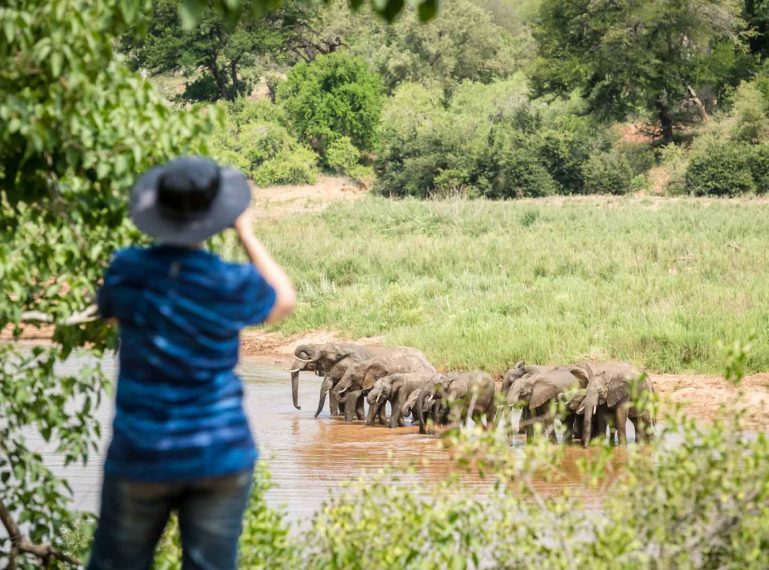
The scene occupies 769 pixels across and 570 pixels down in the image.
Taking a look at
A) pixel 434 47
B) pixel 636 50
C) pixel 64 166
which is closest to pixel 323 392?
pixel 64 166

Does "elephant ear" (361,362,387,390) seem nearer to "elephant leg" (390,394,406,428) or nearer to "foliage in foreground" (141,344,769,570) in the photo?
"elephant leg" (390,394,406,428)

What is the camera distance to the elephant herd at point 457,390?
13.9m

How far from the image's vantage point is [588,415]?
539 inches

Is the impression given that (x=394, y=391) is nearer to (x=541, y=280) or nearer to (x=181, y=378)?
(x=541, y=280)

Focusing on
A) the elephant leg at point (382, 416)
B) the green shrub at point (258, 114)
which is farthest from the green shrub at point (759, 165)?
the elephant leg at point (382, 416)

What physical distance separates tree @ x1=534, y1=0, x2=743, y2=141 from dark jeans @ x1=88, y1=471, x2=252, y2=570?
1946 inches

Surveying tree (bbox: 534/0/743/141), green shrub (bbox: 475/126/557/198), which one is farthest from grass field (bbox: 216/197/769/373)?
tree (bbox: 534/0/743/141)

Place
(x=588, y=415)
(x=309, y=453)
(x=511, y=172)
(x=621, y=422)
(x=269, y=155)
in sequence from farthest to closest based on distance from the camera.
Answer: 1. (x=269, y=155)
2. (x=511, y=172)
3. (x=621, y=422)
4. (x=588, y=415)
5. (x=309, y=453)

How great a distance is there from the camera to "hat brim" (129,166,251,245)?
4082 millimetres

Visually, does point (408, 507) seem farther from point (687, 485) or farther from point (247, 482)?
point (247, 482)

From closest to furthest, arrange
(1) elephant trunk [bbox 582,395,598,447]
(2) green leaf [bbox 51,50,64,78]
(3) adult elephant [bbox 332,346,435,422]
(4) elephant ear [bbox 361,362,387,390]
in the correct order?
(2) green leaf [bbox 51,50,64,78] < (1) elephant trunk [bbox 582,395,598,447] < (3) adult elephant [bbox 332,346,435,422] < (4) elephant ear [bbox 361,362,387,390]

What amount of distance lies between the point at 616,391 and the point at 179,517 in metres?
10.3

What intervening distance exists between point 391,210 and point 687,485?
3310 centimetres

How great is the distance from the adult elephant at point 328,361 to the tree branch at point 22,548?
11.0 meters
